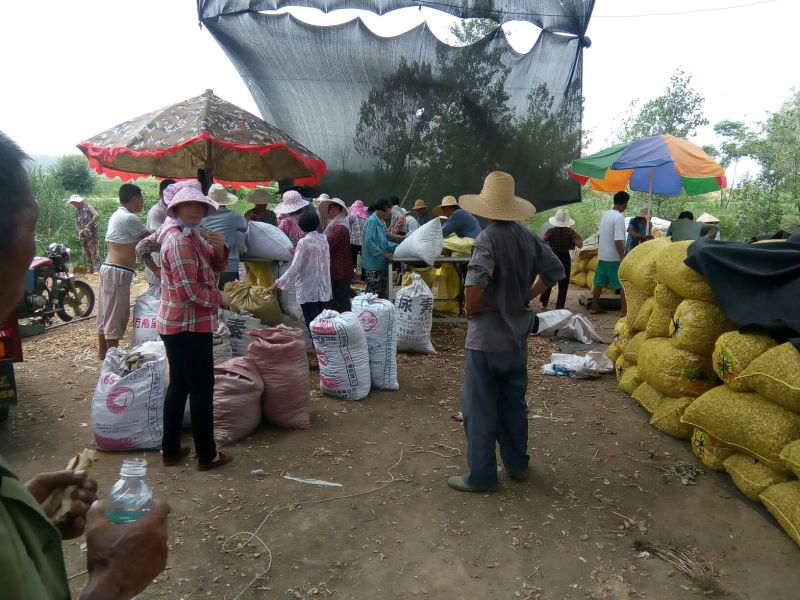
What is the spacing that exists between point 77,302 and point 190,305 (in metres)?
5.81

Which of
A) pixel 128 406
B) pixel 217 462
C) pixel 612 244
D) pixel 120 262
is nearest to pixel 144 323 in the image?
pixel 120 262

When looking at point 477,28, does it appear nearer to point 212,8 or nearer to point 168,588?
point 212,8

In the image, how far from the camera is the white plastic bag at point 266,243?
20.1 feet

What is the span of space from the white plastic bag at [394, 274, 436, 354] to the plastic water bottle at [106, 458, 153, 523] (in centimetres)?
487

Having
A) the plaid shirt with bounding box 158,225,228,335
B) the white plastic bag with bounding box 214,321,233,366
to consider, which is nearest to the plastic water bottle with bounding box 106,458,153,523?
→ the plaid shirt with bounding box 158,225,228,335

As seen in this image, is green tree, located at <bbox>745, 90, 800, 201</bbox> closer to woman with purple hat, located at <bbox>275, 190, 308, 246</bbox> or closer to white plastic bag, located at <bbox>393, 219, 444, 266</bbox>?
white plastic bag, located at <bbox>393, 219, 444, 266</bbox>

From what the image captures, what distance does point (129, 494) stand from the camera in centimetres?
148

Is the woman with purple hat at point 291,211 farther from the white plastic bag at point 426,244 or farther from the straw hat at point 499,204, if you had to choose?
the straw hat at point 499,204

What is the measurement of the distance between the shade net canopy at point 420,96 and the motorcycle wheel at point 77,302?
3997 mm

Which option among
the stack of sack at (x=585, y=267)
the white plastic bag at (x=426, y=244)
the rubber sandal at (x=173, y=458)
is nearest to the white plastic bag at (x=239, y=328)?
the rubber sandal at (x=173, y=458)

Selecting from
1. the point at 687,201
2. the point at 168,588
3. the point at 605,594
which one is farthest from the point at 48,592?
the point at 687,201

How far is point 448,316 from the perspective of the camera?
25.2 ft

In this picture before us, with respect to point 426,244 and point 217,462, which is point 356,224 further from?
point 217,462

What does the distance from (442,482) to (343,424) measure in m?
1.15
